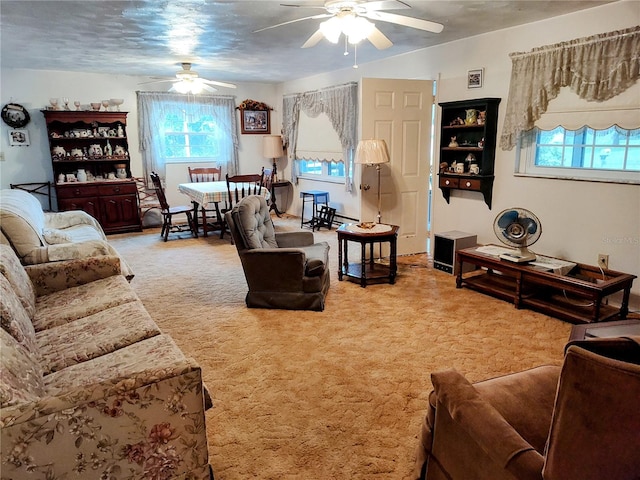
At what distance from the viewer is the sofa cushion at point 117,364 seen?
1.74 meters

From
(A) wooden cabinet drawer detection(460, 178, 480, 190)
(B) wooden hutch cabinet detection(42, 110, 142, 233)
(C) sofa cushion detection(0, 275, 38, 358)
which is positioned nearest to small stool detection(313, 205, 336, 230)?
(A) wooden cabinet drawer detection(460, 178, 480, 190)

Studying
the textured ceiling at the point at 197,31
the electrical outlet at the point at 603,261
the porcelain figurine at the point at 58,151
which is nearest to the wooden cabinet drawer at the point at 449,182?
the textured ceiling at the point at 197,31

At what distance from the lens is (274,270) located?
3.57 metres

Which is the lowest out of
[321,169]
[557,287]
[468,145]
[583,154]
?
[557,287]

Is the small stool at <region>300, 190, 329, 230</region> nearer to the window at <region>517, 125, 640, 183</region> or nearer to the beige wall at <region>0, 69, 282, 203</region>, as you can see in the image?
the beige wall at <region>0, 69, 282, 203</region>

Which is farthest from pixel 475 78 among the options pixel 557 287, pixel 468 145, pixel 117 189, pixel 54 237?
pixel 117 189

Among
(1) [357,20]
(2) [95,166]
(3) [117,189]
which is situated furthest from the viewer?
(2) [95,166]

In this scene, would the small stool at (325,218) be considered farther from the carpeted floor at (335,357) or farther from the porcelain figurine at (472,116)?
the porcelain figurine at (472,116)

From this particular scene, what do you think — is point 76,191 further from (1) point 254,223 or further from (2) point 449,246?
(2) point 449,246

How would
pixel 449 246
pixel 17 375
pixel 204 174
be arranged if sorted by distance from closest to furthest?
pixel 17 375 < pixel 449 246 < pixel 204 174

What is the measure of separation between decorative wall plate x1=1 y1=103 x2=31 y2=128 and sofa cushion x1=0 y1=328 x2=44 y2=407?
5836mm

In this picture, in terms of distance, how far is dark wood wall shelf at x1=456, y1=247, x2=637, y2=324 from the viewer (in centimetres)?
315

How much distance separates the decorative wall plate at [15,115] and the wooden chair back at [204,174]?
7.94 ft

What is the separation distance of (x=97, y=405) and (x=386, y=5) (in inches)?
123
